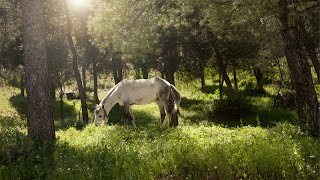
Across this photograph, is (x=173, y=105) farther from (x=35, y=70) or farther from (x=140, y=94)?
(x=35, y=70)

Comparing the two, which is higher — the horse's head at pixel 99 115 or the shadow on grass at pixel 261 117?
the horse's head at pixel 99 115

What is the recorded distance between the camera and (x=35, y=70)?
36.6 ft

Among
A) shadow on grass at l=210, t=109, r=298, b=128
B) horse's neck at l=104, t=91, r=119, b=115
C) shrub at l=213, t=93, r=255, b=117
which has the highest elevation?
horse's neck at l=104, t=91, r=119, b=115

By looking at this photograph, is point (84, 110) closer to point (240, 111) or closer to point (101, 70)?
point (240, 111)

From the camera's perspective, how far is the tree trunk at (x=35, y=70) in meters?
11.1

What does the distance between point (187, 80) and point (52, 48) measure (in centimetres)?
1238

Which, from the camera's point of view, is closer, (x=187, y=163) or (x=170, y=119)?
(x=187, y=163)

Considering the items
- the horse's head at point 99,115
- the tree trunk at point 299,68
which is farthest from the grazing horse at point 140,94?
the tree trunk at point 299,68

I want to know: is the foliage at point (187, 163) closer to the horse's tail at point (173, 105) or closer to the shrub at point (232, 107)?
the horse's tail at point (173, 105)

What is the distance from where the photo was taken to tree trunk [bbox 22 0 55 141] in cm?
1107

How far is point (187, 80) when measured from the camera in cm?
3312

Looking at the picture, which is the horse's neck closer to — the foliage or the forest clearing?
the forest clearing

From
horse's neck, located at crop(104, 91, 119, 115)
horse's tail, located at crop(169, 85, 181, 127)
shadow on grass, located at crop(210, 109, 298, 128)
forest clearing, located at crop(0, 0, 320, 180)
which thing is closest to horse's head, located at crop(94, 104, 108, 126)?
forest clearing, located at crop(0, 0, 320, 180)

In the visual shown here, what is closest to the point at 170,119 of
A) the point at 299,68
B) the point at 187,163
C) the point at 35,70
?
the point at 299,68
